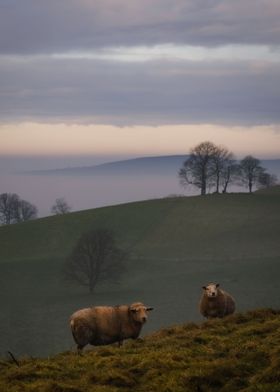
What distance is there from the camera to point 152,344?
17.2 meters

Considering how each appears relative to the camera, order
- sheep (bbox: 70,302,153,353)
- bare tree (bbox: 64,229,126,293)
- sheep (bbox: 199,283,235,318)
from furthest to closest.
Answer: bare tree (bbox: 64,229,126,293), sheep (bbox: 199,283,235,318), sheep (bbox: 70,302,153,353)

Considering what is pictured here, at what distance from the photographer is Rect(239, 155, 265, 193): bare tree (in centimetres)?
13725

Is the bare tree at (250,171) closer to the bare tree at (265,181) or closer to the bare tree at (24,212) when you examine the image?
the bare tree at (265,181)

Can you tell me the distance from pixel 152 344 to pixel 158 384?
4.59m

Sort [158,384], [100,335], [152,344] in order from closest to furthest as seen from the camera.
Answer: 1. [158,384]
2. [152,344]
3. [100,335]

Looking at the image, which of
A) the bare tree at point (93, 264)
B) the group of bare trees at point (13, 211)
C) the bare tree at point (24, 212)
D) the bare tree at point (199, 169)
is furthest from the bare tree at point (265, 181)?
the bare tree at point (93, 264)

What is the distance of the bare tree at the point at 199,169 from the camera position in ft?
416

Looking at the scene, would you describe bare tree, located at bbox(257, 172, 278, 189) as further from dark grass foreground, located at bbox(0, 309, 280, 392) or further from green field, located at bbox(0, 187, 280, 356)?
dark grass foreground, located at bbox(0, 309, 280, 392)

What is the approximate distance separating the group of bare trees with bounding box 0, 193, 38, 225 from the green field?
42.5 m

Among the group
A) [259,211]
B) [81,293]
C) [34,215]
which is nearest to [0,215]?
[34,215]

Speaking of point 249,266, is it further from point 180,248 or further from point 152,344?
point 152,344

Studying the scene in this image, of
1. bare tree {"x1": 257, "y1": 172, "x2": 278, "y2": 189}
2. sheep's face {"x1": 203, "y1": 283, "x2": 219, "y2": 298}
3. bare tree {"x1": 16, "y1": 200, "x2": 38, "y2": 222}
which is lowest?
sheep's face {"x1": 203, "y1": 283, "x2": 219, "y2": 298}

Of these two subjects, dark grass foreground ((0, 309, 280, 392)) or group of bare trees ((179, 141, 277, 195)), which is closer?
dark grass foreground ((0, 309, 280, 392))

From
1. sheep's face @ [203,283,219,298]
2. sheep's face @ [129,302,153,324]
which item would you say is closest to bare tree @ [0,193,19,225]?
sheep's face @ [203,283,219,298]
